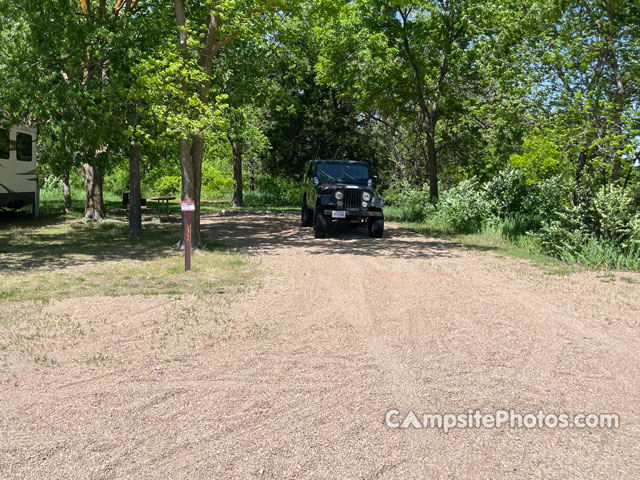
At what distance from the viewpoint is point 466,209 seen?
17125 mm

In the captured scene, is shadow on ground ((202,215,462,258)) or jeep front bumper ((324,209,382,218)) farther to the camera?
jeep front bumper ((324,209,382,218))

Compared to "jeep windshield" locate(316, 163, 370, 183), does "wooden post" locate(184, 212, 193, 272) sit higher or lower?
lower

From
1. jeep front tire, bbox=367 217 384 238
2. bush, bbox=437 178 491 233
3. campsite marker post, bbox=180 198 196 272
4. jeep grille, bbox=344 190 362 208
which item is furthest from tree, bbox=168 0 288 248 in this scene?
bush, bbox=437 178 491 233

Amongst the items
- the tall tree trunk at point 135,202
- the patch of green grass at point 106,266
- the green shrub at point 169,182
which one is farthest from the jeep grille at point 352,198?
the green shrub at point 169,182

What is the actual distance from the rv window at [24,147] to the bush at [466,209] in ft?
47.9

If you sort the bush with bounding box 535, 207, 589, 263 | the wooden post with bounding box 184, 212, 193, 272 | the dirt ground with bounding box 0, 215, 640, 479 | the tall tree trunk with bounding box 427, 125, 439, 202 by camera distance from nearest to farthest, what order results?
the dirt ground with bounding box 0, 215, 640, 479, the wooden post with bounding box 184, 212, 193, 272, the bush with bounding box 535, 207, 589, 263, the tall tree trunk with bounding box 427, 125, 439, 202

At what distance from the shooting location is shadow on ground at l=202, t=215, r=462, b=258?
12.6 metres

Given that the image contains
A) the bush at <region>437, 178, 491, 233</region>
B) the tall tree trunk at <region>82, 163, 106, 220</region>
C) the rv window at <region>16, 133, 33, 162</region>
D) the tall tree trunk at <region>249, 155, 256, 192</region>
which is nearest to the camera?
the bush at <region>437, 178, 491, 233</region>

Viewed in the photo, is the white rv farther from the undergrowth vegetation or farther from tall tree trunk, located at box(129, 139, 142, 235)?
the undergrowth vegetation

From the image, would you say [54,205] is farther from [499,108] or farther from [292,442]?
[292,442]

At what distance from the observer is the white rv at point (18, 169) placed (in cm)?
1800

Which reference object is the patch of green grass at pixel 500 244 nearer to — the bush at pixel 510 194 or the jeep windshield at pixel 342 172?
the bush at pixel 510 194

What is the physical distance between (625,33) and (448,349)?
10361 millimetres

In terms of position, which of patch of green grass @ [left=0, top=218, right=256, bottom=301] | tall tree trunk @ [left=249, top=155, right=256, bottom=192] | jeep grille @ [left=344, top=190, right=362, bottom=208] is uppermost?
tall tree trunk @ [left=249, top=155, right=256, bottom=192]
